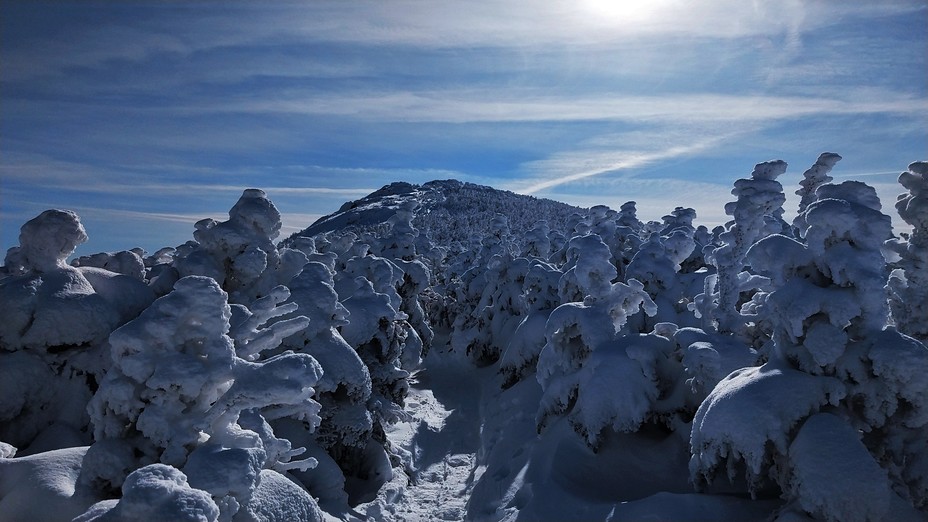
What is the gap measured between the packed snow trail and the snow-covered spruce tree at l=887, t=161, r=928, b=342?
11.0 meters

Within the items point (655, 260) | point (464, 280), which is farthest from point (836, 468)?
point (464, 280)

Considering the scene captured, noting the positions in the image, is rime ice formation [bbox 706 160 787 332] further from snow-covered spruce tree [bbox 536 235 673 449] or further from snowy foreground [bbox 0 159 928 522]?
snow-covered spruce tree [bbox 536 235 673 449]

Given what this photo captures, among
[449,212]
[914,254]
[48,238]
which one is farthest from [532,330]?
[449,212]

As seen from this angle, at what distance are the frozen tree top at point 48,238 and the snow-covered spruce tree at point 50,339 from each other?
1cm

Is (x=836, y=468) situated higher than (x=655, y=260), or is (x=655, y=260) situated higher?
(x=655, y=260)

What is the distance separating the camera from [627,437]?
13.0 meters

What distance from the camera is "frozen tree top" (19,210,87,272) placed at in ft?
31.1

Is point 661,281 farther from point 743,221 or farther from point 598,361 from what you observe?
point 598,361

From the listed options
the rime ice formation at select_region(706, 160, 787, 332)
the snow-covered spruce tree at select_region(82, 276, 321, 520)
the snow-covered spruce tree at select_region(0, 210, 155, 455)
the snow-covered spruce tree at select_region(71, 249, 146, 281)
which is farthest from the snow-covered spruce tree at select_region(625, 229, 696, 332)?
the snow-covered spruce tree at select_region(0, 210, 155, 455)

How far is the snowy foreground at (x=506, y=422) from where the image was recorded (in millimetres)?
6805

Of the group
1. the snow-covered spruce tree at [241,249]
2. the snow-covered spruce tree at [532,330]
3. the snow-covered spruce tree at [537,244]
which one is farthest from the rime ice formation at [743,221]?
the snow-covered spruce tree at [537,244]

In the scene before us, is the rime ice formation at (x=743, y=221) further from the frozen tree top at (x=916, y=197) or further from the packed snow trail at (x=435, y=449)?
the packed snow trail at (x=435, y=449)

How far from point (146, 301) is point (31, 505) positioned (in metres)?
5.22

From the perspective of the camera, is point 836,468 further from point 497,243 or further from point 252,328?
point 497,243
